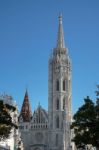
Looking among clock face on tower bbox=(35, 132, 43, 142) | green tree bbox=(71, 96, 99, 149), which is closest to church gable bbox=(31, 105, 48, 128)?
clock face on tower bbox=(35, 132, 43, 142)

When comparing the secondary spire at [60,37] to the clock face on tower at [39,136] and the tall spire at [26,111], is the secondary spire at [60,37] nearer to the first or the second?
Answer: the tall spire at [26,111]

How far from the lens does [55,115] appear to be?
447 feet

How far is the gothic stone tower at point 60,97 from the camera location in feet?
433

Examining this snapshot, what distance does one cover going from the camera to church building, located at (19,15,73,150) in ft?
435

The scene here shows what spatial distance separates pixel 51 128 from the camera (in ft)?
443

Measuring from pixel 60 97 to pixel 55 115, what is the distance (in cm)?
553

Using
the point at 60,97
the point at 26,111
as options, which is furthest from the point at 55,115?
the point at 26,111

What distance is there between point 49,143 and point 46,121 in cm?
755

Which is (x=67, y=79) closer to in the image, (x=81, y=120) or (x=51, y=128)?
(x=51, y=128)

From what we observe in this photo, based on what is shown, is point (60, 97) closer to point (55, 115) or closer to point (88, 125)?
point (55, 115)

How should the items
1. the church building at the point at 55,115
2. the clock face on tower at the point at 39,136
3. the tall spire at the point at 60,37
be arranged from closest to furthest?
the church building at the point at 55,115 → the clock face on tower at the point at 39,136 → the tall spire at the point at 60,37

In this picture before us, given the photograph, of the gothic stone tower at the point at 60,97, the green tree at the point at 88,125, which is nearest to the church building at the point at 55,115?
the gothic stone tower at the point at 60,97

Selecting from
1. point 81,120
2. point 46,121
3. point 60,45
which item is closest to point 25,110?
point 46,121

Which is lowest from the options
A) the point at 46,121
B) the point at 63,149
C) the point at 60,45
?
the point at 63,149
